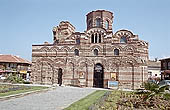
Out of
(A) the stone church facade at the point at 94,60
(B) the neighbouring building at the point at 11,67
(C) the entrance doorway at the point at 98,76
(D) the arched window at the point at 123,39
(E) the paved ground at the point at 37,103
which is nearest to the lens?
(E) the paved ground at the point at 37,103

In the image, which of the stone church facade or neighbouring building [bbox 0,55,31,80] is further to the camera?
neighbouring building [bbox 0,55,31,80]

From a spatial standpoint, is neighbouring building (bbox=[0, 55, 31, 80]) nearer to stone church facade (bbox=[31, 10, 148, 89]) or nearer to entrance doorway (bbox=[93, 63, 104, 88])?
stone church facade (bbox=[31, 10, 148, 89])

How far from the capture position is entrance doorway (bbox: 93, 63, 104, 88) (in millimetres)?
29562

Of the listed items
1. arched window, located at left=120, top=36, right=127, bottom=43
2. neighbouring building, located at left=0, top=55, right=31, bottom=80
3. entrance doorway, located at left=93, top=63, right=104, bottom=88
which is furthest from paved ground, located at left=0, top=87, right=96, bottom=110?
neighbouring building, located at left=0, top=55, right=31, bottom=80

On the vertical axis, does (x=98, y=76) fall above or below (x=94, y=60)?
below

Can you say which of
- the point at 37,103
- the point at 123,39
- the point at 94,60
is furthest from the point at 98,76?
the point at 37,103

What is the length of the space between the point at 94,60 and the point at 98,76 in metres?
2.90

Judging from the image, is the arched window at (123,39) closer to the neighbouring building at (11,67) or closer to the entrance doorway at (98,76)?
the entrance doorway at (98,76)

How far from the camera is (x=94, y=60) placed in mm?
29422

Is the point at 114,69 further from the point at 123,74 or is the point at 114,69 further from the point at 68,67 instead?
the point at 68,67

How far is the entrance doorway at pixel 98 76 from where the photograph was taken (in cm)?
2956

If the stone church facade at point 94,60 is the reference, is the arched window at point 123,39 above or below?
above

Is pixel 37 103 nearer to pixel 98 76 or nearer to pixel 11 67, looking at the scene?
pixel 98 76

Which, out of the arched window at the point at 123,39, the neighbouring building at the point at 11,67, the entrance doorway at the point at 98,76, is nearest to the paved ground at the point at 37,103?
the entrance doorway at the point at 98,76
